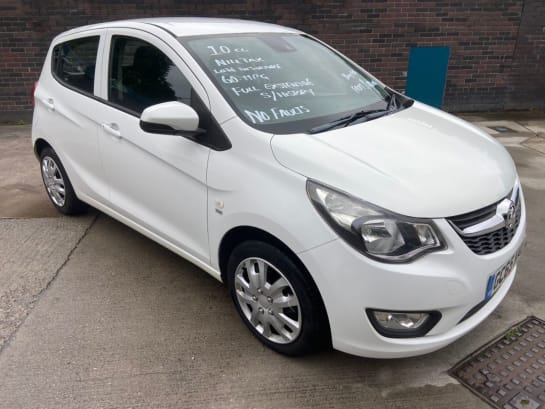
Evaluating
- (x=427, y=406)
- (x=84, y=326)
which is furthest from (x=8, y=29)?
(x=427, y=406)

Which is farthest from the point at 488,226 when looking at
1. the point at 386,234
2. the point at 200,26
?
the point at 200,26

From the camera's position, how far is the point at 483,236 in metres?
2.25

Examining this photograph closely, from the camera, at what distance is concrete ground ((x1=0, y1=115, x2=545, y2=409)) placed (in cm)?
241

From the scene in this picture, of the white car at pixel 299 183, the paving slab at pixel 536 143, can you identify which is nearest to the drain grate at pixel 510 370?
the white car at pixel 299 183

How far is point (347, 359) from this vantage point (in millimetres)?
2646

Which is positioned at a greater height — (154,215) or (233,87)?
(233,87)

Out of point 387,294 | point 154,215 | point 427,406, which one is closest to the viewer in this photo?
point 387,294

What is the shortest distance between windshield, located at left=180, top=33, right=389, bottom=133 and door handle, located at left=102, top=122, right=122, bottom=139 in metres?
0.78

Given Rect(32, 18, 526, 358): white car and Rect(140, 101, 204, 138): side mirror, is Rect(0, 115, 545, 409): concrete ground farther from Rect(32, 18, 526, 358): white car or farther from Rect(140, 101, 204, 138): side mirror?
Rect(140, 101, 204, 138): side mirror

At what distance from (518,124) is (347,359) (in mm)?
6423

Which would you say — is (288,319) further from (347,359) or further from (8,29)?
(8,29)

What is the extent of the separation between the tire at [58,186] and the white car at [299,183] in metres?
0.63

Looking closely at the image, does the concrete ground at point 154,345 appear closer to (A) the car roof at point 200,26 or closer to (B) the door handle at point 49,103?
(B) the door handle at point 49,103

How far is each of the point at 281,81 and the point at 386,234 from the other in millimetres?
1297
